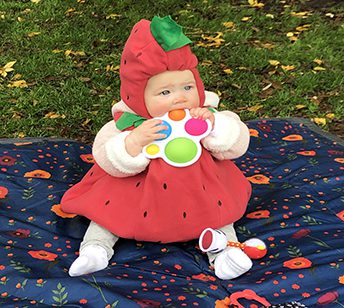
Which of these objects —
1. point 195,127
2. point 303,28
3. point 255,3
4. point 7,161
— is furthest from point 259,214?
point 255,3

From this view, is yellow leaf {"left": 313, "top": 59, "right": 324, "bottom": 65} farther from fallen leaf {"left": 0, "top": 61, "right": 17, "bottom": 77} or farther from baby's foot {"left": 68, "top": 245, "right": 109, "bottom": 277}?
baby's foot {"left": 68, "top": 245, "right": 109, "bottom": 277}

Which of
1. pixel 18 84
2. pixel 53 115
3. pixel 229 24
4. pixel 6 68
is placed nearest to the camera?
pixel 53 115

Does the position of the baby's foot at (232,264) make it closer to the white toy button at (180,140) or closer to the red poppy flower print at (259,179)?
the white toy button at (180,140)

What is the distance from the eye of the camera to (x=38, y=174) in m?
3.10

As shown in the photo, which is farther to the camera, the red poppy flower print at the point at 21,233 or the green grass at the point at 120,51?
the green grass at the point at 120,51

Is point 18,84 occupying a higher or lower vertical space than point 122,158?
Answer: lower

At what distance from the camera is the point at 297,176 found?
3.15 meters

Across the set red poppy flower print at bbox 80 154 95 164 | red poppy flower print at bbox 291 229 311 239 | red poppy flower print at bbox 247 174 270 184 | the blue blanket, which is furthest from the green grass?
red poppy flower print at bbox 291 229 311 239

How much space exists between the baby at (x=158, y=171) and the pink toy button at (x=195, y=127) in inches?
1.1

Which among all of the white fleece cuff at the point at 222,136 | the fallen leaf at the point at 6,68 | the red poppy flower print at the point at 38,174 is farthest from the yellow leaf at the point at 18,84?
the white fleece cuff at the point at 222,136

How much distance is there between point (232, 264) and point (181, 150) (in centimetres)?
48

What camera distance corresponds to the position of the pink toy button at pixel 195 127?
2.39m

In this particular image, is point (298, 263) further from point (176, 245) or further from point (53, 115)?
point (53, 115)

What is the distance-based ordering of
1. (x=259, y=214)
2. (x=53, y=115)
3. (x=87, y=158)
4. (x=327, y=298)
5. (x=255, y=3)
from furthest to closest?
(x=255, y=3) < (x=53, y=115) < (x=87, y=158) < (x=259, y=214) < (x=327, y=298)
